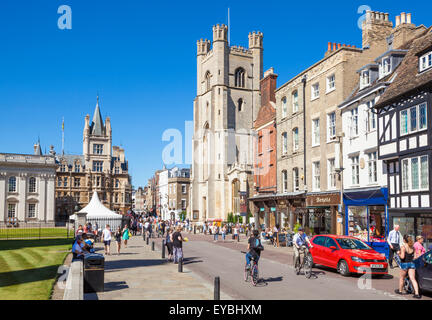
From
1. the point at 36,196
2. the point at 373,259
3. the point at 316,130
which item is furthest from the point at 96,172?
the point at 373,259

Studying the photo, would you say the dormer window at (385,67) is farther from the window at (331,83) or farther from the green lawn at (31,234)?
the green lawn at (31,234)

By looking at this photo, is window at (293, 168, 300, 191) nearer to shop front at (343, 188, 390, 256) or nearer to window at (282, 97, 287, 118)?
window at (282, 97, 287, 118)

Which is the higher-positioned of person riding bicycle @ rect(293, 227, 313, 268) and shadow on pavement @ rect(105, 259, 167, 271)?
person riding bicycle @ rect(293, 227, 313, 268)

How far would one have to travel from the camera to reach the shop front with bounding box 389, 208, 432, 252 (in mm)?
19234

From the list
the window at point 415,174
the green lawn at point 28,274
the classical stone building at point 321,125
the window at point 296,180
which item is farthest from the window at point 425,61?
the green lawn at point 28,274

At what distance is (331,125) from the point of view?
29.1m

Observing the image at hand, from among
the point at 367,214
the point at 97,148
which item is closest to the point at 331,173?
the point at 367,214

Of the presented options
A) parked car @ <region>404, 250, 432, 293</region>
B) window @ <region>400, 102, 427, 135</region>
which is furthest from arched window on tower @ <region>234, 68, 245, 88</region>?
parked car @ <region>404, 250, 432, 293</region>

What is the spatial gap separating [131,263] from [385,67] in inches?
705

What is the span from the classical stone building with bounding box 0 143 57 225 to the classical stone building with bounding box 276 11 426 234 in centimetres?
5064

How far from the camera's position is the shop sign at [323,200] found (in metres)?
27.3

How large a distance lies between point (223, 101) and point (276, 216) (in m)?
35.8

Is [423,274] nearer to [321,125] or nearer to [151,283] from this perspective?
[151,283]

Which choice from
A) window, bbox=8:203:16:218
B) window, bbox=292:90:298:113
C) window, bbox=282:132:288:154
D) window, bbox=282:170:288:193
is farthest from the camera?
window, bbox=8:203:16:218
